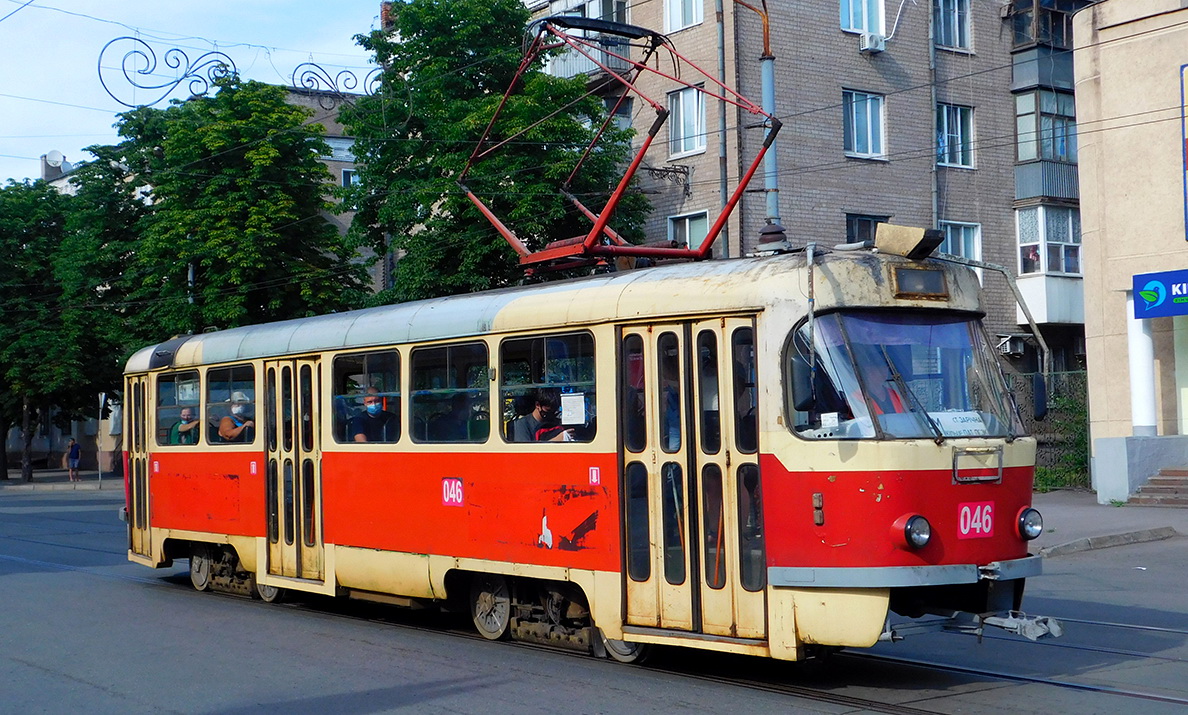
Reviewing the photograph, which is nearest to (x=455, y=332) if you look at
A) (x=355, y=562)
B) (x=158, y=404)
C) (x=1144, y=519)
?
(x=355, y=562)

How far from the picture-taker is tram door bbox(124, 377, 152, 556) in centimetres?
1574

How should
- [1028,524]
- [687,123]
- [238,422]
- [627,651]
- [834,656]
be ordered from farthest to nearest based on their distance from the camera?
1. [687,123]
2. [238,422]
3. [834,656]
4. [627,651]
5. [1028,524]

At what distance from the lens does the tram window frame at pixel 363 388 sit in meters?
11.4

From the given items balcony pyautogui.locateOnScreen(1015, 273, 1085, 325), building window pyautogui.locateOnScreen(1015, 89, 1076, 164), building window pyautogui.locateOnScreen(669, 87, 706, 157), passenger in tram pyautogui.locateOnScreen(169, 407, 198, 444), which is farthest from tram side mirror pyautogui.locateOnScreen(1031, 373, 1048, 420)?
building window pyautogui.locateOnScreen(1015, 89, 1076, 164)

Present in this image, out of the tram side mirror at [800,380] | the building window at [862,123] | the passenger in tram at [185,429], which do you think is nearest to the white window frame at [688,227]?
the building window at [862,123]

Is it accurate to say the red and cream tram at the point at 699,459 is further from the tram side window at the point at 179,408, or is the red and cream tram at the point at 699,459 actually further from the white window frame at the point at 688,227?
the white window frame at the point at 688,227

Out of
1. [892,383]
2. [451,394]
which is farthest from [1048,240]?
[892,383]

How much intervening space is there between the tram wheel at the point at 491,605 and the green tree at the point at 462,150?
16141 mm

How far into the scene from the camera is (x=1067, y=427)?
1040 inches

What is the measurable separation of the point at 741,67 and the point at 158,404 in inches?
675

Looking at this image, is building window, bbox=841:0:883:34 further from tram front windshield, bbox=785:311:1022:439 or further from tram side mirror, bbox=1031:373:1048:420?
tram front windshield, bbox=785:311:1022:439

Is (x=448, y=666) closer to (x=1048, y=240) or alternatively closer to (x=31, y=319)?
(x=1048, y=240)

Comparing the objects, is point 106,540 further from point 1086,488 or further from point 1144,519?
point 1086,488

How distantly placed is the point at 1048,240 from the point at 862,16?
7.47 metres
